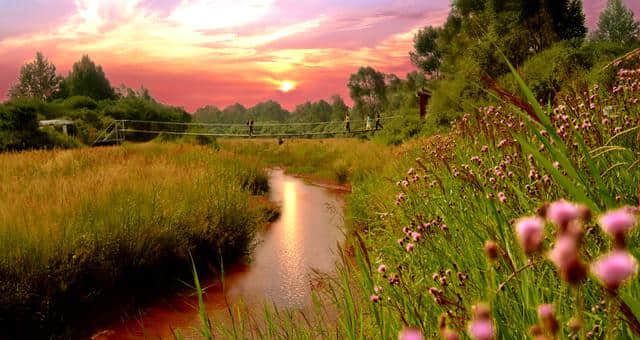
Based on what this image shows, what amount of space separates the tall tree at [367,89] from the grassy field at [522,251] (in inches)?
2827

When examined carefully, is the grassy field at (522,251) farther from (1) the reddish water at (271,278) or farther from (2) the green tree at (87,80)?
(2) the green tree at (87,80)

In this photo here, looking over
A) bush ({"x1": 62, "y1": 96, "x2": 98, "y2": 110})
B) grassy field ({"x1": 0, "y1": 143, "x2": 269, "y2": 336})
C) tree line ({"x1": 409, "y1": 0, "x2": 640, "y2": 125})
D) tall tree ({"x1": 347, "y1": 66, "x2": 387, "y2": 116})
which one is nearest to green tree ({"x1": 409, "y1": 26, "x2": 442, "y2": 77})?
tree line ({"x1": 409, "y1": 0, "x2": 640, "y2": 125})

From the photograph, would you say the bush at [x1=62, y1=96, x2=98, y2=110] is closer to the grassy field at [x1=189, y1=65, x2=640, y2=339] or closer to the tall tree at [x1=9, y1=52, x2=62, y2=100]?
the tall tree at [x1=9, y1=52, x2=62, y2=100]

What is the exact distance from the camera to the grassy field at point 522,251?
0.55 metres

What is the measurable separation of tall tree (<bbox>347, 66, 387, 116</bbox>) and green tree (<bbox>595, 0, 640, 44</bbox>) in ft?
105

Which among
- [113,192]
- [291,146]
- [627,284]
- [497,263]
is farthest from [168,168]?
[291,146]

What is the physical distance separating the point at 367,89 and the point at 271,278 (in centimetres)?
7340

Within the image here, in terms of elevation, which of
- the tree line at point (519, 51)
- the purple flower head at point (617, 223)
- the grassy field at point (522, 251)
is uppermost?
the tree line at point (519, 51)

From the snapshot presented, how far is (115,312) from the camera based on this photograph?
5.75 m

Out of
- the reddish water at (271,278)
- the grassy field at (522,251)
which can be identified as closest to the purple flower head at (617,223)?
the grassy field at (522,251)

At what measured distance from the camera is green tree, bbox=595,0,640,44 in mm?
59812

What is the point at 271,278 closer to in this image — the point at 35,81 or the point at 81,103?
the point at 81,103

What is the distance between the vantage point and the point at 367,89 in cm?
7831

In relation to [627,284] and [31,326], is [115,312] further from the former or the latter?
[627,284]
